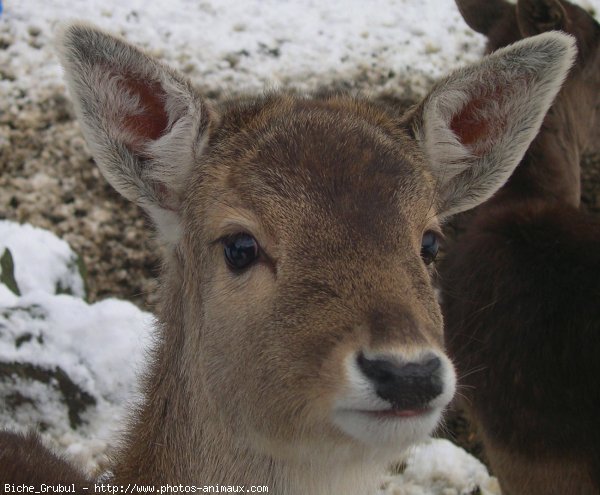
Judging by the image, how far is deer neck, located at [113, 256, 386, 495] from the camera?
2.87 metres

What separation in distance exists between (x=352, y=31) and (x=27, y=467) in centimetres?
893

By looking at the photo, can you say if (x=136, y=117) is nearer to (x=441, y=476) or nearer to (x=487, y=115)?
(x=487, y=115)

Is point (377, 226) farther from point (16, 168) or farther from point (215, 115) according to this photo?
point (16, 168)

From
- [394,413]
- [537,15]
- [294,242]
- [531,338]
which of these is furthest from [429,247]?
[537,15]

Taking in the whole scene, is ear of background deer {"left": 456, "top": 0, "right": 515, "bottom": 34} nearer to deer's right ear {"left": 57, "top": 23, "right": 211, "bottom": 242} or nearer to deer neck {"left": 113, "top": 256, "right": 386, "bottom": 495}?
deer's right ear {"left": 57, "top": 23, "right": 211, "bottom": 242}

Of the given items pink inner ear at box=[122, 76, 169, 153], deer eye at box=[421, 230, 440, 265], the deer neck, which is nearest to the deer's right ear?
pink inner ear at box=[122, 76, 169, 153]

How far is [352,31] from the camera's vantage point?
11133mm

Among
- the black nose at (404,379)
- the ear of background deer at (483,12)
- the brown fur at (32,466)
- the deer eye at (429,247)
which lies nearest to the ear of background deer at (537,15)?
the ear of background deer at (483,12)

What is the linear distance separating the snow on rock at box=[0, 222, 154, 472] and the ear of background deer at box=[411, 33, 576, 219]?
2.36m

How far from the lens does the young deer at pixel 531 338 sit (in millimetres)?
4316

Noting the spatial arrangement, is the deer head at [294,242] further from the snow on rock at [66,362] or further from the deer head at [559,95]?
the deer head at [559,95]

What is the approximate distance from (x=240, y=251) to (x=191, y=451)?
844 millimetres

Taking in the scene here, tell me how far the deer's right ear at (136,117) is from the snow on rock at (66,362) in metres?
1.95

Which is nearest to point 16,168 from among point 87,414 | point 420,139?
point 87,414
